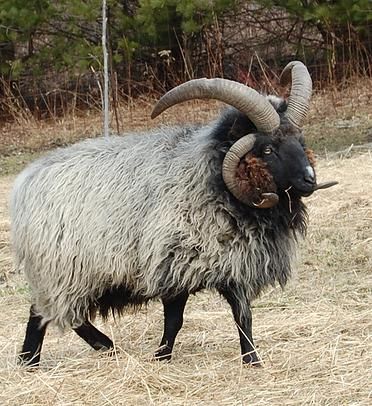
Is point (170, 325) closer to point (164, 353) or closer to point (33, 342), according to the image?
point (164, 353)

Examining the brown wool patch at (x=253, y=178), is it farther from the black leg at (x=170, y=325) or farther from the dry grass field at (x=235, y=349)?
the dry grass field at (x=235, y=349)

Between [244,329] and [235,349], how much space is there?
399 millimetres

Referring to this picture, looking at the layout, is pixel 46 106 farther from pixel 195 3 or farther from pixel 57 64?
pixel 195 3

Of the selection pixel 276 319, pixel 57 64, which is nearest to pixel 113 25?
pixel 57 64

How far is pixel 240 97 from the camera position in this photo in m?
5.82

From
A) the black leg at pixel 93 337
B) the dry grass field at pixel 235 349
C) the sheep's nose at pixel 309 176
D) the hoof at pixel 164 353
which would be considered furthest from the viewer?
the black leg at pixel 93 337

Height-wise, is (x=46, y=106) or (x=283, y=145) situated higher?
(x=283, y=145)

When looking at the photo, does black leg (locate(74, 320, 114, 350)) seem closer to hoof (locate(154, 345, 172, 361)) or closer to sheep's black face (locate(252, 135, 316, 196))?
hoof (locate(154, 345, 172, 361))

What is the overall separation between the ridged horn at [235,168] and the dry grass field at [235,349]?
0.90 m

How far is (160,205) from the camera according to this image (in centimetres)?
588

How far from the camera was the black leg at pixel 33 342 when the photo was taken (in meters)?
6.14

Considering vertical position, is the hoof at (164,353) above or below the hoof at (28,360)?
above

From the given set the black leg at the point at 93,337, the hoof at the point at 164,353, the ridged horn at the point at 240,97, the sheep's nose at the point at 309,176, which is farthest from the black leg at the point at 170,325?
the ridged horn at the point at 240,97

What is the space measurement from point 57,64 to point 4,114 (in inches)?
94.5
